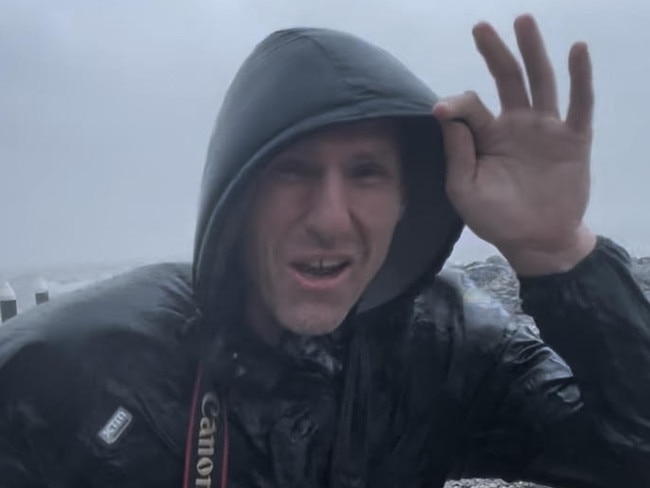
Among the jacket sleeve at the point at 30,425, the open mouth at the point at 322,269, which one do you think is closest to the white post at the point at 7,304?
the jacket sleeve at the point at 30,425

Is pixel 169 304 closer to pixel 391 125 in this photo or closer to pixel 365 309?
pixel 365 309

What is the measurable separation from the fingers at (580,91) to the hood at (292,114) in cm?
26

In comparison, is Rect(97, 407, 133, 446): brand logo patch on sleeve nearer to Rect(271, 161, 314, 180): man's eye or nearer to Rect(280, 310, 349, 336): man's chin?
Rect(280, 310, 349, 336): man's chin

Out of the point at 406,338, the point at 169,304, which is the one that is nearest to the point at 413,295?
the point at 406,338

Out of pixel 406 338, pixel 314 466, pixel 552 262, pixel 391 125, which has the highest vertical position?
pixel 391 125

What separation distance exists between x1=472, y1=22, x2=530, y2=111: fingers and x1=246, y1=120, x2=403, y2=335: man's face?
23cm

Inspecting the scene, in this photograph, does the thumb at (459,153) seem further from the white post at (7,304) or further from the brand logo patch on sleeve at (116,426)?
the white post at (7,304)

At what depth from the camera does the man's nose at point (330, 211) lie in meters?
2.01

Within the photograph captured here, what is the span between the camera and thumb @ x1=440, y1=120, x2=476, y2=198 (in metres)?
2.11

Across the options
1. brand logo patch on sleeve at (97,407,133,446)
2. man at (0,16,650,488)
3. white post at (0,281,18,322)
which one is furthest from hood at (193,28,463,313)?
white post at (0,281,18,322)

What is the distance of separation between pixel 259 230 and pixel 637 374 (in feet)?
2.34

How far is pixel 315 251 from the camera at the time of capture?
204 centimetres

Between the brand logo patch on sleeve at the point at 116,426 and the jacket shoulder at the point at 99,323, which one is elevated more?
the jacket shoulder at the point at 99,323

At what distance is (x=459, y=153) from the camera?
212 centimetres
